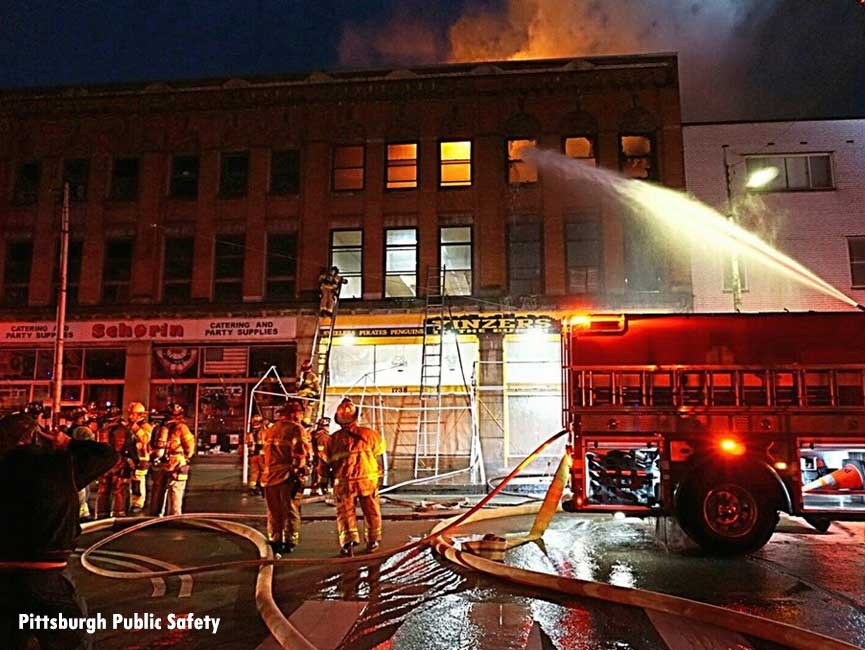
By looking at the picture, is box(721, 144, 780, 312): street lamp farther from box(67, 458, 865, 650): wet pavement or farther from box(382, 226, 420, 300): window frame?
box(67, 458, 865, 650): wet pavement

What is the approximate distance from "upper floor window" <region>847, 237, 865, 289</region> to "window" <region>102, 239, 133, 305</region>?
1947cm

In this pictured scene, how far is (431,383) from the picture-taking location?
17406 mm

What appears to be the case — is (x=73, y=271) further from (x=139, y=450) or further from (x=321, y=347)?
(x=139, y=450)

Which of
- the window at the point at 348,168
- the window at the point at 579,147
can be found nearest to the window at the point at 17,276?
the window at the point at 348,168

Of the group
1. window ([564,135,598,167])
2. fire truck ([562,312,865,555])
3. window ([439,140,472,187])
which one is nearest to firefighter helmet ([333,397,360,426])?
fire truck ([562,312,865,555])

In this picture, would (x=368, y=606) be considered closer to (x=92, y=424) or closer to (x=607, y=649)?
(x=607, y=649)

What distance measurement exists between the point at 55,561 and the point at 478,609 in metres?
3.37

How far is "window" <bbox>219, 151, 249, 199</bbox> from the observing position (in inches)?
765

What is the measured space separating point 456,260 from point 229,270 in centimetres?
637

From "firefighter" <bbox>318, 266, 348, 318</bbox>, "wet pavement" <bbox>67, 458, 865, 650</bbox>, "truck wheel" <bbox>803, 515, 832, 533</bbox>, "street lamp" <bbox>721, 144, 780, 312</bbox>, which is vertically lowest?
"wet pavement" <bbox>67, 458, 865, 650</bbox>

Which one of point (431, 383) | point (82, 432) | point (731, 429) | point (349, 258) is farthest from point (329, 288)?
point (731, 429)

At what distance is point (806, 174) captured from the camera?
18031 millimetres

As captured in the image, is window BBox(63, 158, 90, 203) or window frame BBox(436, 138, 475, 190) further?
window BBox(63, 158, 90, 203)

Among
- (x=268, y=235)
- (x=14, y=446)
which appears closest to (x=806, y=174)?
(x=268, y=235)
